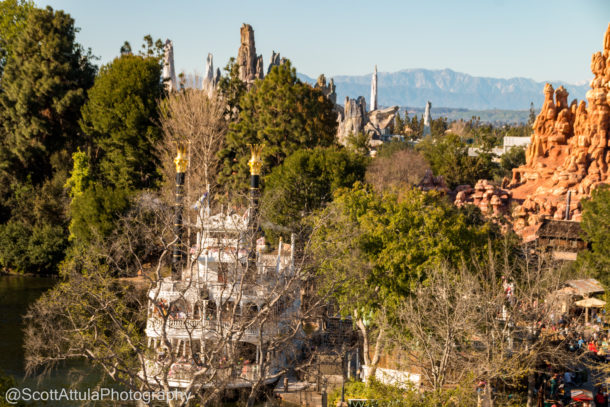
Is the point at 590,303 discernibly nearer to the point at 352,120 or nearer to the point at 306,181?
the point at 306,181

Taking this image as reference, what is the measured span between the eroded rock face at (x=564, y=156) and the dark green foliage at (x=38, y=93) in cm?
3277

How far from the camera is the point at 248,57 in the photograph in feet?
344

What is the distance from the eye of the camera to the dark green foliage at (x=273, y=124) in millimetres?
43625

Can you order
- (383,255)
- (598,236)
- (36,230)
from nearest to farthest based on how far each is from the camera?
(383,255) < (598,236) < (36,230)

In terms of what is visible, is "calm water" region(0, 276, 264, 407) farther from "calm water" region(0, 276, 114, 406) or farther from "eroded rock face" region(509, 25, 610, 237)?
"eroded rock face" region(509, 25, 610, 237)

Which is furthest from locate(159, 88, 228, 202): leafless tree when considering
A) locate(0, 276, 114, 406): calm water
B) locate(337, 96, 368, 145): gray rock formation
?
locate(337, 96, 368, 145): gray rock formation

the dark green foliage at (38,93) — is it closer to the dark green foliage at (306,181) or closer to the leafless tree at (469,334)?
the dark green foliage at (306,181)

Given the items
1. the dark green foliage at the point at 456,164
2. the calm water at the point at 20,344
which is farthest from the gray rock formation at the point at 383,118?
the calm water at the point at 20,344

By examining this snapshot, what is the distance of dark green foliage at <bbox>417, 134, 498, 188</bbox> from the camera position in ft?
198

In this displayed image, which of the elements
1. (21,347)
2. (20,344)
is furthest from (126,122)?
(21,347)

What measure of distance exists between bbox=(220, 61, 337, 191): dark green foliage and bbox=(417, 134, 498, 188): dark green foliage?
753 inches

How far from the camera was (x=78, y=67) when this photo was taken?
52344 millimetres

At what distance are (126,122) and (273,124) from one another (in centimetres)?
995

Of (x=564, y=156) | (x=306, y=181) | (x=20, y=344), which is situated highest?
(x=564, y=156)
